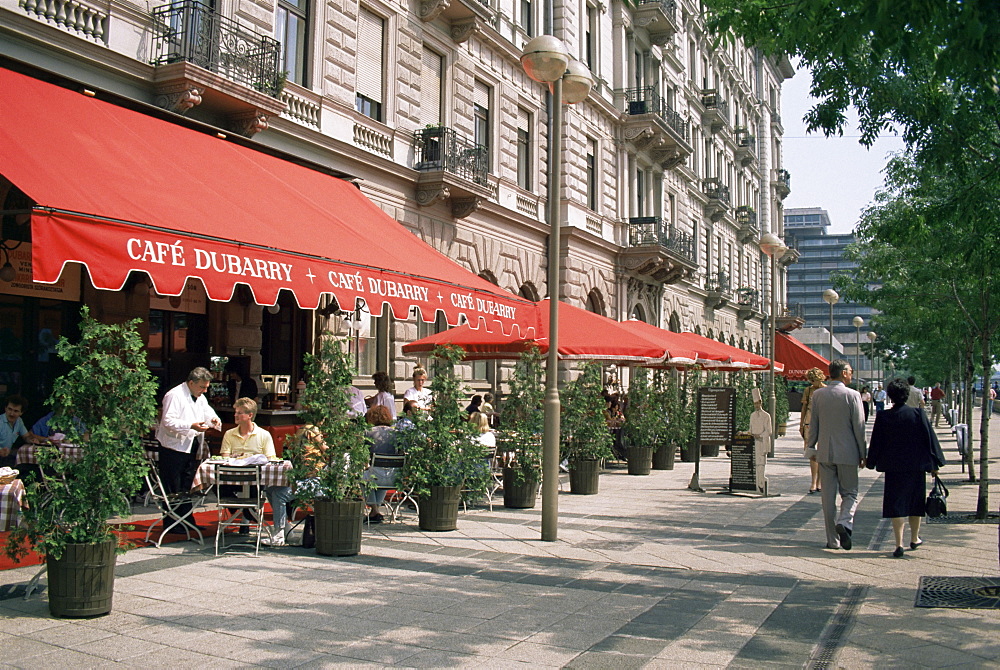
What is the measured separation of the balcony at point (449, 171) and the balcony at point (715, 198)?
79.2 ft

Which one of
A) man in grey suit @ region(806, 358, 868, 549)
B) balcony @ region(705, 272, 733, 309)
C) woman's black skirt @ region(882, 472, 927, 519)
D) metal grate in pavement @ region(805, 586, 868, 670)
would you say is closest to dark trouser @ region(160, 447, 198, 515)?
metal grate in pavement @ region(805, 586, 868, 670)

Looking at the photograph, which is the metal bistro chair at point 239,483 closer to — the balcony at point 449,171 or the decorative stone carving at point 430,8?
the balcony at point 449,171

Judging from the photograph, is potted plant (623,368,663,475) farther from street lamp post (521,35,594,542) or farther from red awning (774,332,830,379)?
red awning (774,332,830,379)

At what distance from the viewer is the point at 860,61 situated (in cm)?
946

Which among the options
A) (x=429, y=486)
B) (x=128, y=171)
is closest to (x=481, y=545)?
(x=429, y=486)

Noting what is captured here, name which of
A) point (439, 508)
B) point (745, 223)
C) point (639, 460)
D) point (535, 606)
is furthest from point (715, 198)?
point (535, 606)

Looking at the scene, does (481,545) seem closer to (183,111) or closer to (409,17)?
(183,111)

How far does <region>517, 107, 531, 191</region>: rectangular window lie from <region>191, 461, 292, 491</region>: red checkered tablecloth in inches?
648

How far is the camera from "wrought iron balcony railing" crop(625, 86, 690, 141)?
30844 mm

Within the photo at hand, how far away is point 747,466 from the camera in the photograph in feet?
47.2

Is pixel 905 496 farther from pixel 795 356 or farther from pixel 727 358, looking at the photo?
pixel 795 356

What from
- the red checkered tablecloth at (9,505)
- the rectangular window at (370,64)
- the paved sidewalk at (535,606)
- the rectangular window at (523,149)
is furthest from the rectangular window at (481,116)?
the red checkered tablecloth at (9,505)

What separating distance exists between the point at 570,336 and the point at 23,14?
8.63 m

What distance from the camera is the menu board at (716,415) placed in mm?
14828
